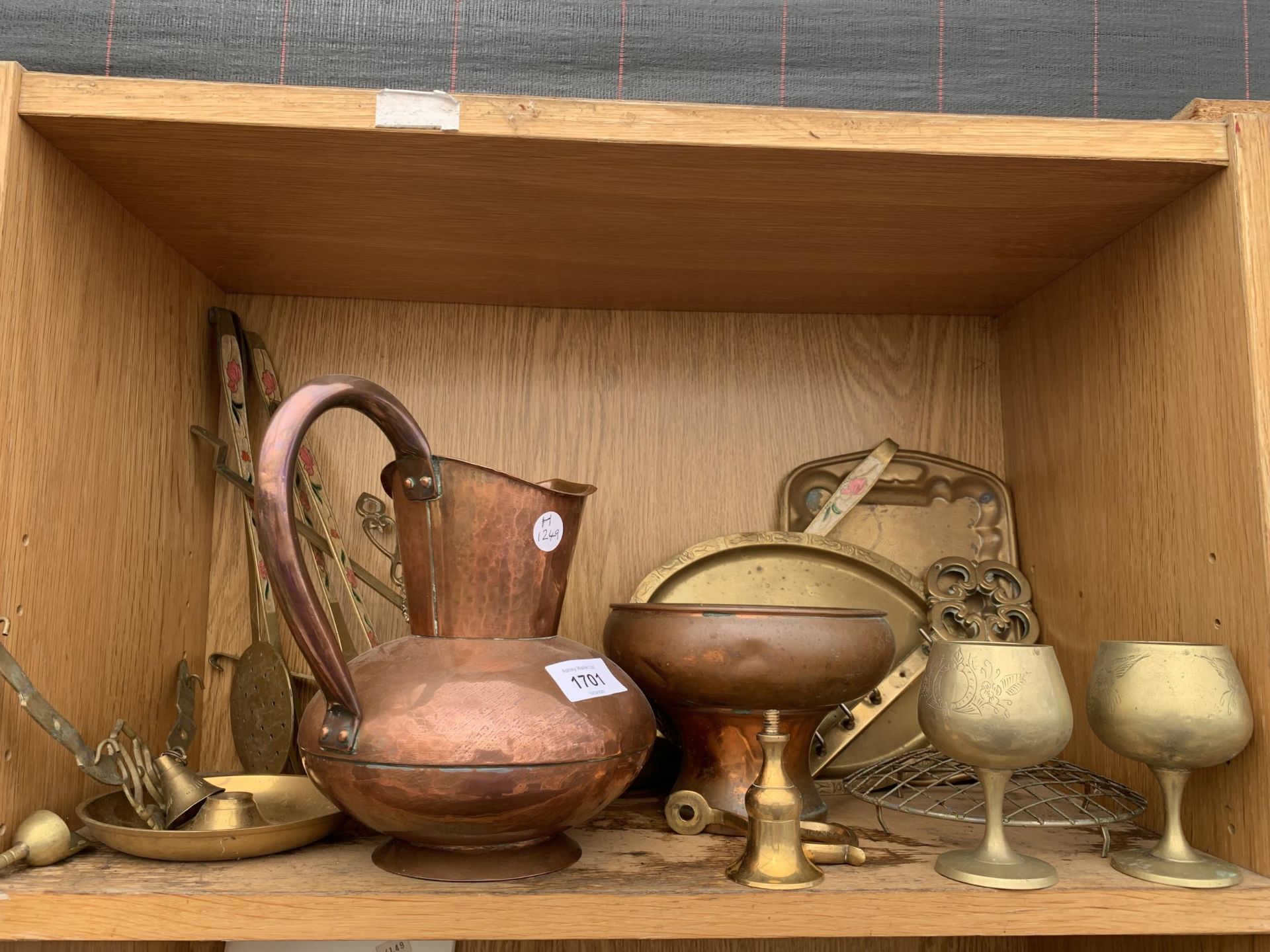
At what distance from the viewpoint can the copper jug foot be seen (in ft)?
2.08

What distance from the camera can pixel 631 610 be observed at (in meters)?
0.80

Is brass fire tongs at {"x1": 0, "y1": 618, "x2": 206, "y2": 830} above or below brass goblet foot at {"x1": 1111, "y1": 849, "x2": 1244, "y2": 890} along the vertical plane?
above

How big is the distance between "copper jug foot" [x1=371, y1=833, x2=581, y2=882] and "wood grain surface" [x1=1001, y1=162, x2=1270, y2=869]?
1.48 ft

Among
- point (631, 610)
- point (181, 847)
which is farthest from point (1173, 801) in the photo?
point (181, 847)

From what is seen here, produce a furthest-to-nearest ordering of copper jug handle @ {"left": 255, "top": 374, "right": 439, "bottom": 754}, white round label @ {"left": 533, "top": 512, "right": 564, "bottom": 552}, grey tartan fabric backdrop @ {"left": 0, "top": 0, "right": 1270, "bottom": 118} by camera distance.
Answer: grey tartan fabric backdrop @ {"left": 0, "top": 0, "right": 1270, "bottom": 118}, white round label @ {"left": 533, "top": 512, "right": 564, "bottom": 552}, copper jug handle @ {"left": 255, "top": 374, "right": 439, "bottom": 754}

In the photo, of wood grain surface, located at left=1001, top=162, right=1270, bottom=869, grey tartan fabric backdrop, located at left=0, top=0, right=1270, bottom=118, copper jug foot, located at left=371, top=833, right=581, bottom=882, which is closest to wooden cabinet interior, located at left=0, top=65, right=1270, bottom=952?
wood grain surface, located at left=1001, top=162, right=1270, bottom=869

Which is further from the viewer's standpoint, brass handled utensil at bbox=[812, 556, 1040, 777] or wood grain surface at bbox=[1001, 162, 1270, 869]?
brass handled utensil at bbox=[812, 556, 1040, 777]

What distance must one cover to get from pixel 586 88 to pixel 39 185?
43 centimetres

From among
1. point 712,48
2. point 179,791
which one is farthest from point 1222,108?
Result: point 179,791

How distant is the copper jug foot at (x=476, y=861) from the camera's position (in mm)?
633

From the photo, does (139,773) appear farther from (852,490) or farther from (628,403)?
(852,490)

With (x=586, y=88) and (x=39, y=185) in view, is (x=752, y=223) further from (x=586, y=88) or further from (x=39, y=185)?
(x=39, y=185)

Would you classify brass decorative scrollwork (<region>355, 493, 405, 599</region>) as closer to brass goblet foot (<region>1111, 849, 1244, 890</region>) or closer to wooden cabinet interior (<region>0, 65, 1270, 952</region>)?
wooden cabinet interior (<region>0, 65, 1270, 952</region>)

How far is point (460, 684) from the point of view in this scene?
2.06ft
